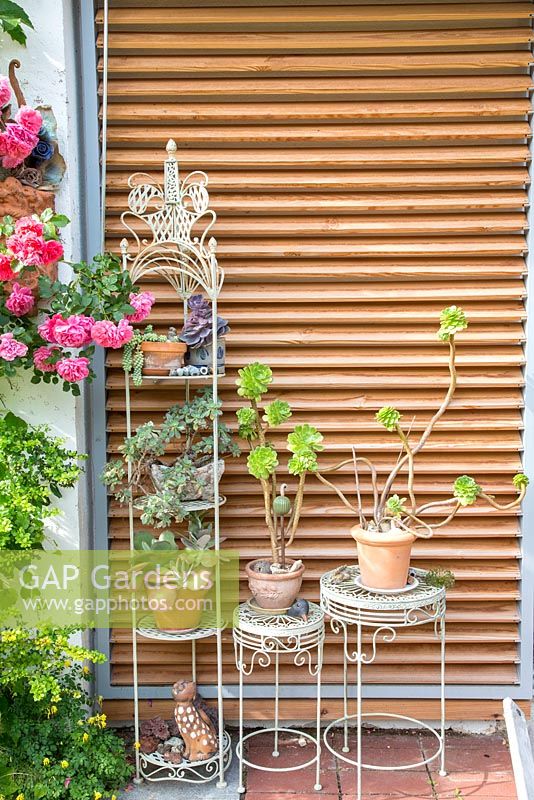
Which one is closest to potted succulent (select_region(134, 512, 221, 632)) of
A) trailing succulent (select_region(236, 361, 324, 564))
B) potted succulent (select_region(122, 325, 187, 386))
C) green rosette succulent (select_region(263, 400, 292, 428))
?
trailing succulent (select_region(236, 361, 324, 564))

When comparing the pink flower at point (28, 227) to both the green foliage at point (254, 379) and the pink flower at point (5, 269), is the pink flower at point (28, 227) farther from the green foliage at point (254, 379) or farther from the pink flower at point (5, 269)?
the green foliage at point (254, 379)

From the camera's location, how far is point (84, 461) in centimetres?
343

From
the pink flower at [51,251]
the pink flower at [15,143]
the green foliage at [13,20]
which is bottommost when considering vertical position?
the pink flower at [51,251]


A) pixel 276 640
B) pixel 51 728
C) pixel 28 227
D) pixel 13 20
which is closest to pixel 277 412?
pixel 276 640

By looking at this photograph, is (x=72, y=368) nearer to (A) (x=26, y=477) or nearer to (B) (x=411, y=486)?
(A) (x=26, y=477)

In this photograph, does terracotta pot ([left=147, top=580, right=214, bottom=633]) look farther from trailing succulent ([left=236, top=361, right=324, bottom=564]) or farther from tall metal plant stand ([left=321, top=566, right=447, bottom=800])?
tall metal plant stand ([left=321, top=566, right=447, bottom=800])

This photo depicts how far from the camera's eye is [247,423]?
10.4 feet

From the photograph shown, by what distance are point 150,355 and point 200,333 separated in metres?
0.22

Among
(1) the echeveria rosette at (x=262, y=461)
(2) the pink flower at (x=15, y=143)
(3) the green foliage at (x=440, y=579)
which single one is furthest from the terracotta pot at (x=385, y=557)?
(2) the pink flower at (x=15, y=143)

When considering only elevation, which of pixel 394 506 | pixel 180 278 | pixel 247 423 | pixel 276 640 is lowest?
pixel 276 640

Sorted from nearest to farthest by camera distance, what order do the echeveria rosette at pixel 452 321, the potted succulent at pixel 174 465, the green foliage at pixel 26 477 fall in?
A: the green foliage at pixel 26 477 < the echeveria rosette at pixel 452 321 < the potted succulent at pixel 174 465

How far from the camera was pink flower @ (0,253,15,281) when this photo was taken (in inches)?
106

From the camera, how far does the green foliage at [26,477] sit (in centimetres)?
268

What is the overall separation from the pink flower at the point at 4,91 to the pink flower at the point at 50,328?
0.81 metres
